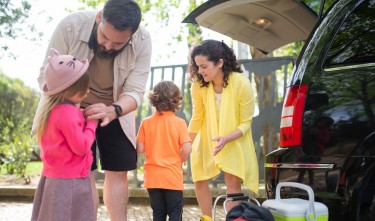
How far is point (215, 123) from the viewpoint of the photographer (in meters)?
4.28

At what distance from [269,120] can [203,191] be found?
8.99 feet

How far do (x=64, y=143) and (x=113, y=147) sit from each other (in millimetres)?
824

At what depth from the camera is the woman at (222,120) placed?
165 inches

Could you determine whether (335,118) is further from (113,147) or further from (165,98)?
(165,98)

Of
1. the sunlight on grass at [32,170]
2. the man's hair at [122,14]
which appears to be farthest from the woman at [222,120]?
the sunlight on grass at [32,170]

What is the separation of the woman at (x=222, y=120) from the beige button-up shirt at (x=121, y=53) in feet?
2.35

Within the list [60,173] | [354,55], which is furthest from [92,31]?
[354,55]

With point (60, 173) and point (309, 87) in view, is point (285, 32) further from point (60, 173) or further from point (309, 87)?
point (60, 173)

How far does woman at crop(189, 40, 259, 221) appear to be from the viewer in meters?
4.18

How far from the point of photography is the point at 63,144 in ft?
9.43

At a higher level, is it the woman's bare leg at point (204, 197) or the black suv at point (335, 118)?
the black suv at point (335, 118)

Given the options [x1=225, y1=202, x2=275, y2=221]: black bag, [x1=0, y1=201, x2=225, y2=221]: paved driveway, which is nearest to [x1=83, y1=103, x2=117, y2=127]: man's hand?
[x1=225, y1=202, x2=275, y2=221]: black bag

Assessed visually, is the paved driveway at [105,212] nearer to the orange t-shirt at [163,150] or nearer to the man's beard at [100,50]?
the orange t-shirt at [163,150]

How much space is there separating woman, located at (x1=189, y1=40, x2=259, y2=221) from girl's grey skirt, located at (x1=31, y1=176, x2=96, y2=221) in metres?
1.37
